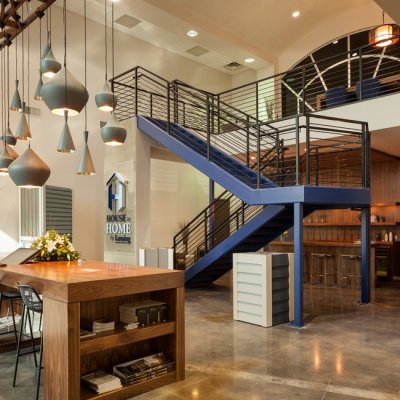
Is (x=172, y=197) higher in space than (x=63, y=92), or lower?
lower

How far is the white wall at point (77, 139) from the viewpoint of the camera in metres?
9.33

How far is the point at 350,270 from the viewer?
30.7 feet

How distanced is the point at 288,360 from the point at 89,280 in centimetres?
246

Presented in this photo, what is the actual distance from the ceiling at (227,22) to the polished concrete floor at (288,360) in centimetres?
711

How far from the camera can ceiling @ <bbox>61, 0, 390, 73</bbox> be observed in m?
10.1

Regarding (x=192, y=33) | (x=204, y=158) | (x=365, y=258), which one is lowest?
(x=365, y=258)

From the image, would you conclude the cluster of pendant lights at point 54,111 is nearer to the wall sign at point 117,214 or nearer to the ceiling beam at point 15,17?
the ceiling beam at point 15,17

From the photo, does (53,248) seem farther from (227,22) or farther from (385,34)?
(227,22)

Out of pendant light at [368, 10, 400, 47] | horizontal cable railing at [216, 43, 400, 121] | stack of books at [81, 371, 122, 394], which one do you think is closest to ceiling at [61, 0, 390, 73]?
horizontal cable railing at [216, 43, 400, 121]

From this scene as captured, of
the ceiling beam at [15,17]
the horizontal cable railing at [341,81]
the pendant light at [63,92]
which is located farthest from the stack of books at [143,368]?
the horizontal cable railing at [341,81]

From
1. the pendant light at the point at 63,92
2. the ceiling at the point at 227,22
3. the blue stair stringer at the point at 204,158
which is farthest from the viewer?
the ceiling at the point at 227,22

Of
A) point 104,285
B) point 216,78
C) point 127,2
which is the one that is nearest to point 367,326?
point 104,285

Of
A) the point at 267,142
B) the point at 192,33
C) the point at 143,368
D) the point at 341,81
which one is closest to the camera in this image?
the point at 143,368

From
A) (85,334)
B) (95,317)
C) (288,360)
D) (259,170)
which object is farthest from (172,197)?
(85,334)
